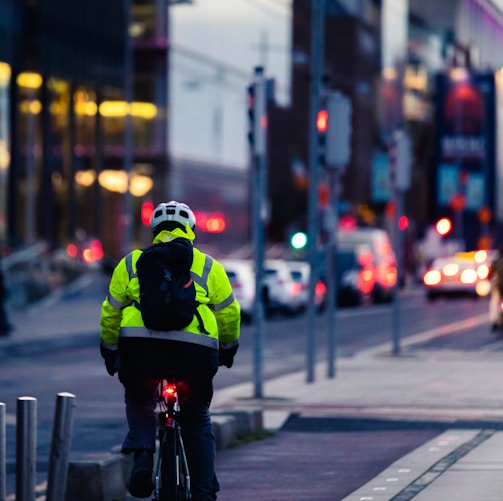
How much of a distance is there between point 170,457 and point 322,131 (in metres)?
11.8

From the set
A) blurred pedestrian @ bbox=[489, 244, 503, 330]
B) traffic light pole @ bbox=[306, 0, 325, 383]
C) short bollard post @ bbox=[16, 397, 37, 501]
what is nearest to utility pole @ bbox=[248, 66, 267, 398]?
traffic light pole @ bbox=[306, 0, 325, 383]

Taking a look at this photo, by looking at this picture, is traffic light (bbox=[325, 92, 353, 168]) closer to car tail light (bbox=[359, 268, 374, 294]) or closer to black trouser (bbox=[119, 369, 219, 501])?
black trouser (bbox=[119, 369, 219, 501])

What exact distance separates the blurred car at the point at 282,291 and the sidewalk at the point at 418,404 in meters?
12.9

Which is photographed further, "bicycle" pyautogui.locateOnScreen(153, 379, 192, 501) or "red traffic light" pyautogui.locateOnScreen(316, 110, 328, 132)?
"red traffic light" pyautogui.locateOnScreen(316, 110, 328, 132)

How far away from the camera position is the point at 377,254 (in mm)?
53188

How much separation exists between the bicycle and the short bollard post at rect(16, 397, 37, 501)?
63cm

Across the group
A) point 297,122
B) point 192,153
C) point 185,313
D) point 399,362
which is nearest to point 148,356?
point 185,313

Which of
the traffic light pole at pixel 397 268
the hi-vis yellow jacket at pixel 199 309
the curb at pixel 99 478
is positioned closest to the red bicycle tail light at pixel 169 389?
the hi-vis yellow jacket at pixel 199 309

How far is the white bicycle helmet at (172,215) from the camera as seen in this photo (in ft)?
27.2

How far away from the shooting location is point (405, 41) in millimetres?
110562

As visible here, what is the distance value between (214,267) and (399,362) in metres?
15.1

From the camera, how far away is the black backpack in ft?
26.1

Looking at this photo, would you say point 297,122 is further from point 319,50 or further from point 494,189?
point 319,50

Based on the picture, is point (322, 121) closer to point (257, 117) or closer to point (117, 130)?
point (257, 117)
